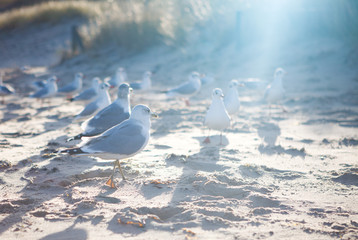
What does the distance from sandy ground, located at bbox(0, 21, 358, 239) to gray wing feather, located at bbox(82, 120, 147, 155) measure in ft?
1.49

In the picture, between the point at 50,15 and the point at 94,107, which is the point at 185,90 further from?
the point at 50,15

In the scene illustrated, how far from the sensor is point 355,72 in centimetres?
1130

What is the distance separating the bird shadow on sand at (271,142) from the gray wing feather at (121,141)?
2178 millimetres

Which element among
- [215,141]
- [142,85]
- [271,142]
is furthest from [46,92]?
[271,142]

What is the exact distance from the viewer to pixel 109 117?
5.61 metres

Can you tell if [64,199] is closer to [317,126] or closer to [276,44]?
[317,126]

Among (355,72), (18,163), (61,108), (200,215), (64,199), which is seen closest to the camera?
(200,215)

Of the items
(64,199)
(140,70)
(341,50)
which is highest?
(341,50)

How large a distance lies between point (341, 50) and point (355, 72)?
161cm

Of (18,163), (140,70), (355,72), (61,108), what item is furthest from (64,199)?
(140,70)

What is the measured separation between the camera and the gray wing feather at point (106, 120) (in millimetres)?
5396

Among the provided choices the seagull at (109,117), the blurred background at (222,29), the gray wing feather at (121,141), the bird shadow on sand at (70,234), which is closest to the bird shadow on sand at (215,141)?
the seagull at (109,117)

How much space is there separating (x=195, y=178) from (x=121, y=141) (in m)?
0.96

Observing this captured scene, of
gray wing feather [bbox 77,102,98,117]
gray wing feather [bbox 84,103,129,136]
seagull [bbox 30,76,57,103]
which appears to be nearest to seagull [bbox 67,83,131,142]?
gray wing feather [bbox 84,103,129,136]
